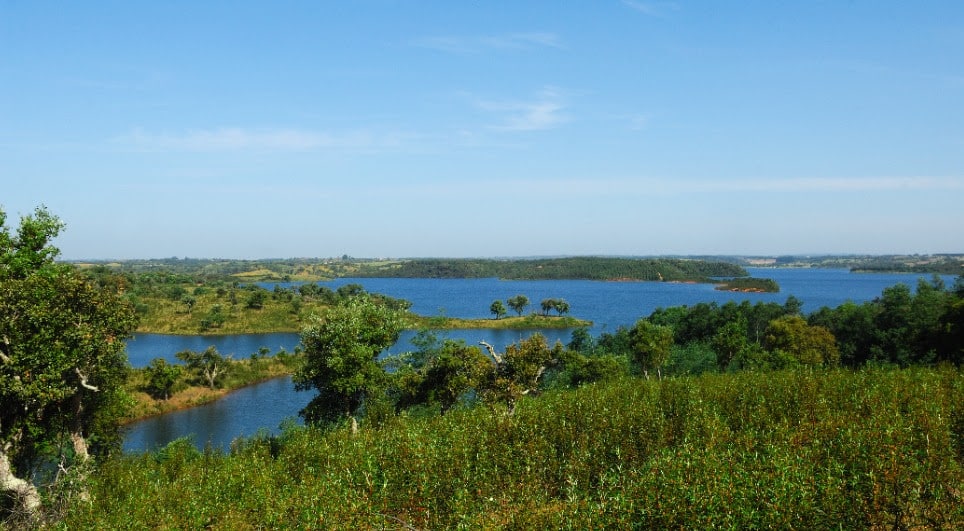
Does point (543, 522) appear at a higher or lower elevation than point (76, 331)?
lower

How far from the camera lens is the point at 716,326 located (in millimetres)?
81875

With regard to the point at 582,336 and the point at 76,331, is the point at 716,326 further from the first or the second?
the point at 76,331

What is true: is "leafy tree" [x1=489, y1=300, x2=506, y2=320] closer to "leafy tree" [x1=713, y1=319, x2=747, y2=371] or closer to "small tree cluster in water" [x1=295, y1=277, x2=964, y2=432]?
"small tree cluster in water" [x1=295, y1=277, x2=964, y2=432]

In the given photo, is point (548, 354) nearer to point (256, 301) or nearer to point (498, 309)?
point (498, 309)

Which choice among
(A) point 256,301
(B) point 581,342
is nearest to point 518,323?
(B) point 581,342

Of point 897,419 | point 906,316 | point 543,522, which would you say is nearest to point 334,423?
point 543,522

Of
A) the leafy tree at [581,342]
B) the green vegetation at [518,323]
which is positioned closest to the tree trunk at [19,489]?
the leafy tree at [581,342]

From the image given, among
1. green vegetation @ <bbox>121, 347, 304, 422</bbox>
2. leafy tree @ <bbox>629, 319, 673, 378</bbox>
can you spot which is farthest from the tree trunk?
leafy tree @ <bbox>629, 319, 673, 378</bbox>

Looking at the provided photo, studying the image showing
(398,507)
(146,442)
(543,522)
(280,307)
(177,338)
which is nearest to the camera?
(543,522)

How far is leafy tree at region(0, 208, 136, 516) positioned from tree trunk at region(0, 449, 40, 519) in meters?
0.02

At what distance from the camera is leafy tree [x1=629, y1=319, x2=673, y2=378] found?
4944cm

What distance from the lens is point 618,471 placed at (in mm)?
13945

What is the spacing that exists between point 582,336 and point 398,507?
64587mm

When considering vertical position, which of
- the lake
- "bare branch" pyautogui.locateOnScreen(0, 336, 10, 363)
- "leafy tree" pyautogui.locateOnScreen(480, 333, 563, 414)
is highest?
"bare branch" pyautogui.locateOnScreen(0, 336, 10, 363)
